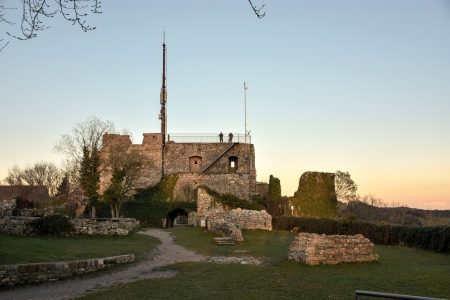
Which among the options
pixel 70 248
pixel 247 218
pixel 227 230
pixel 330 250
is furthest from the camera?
pixel 247 218

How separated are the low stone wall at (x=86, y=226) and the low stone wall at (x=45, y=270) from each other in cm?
965

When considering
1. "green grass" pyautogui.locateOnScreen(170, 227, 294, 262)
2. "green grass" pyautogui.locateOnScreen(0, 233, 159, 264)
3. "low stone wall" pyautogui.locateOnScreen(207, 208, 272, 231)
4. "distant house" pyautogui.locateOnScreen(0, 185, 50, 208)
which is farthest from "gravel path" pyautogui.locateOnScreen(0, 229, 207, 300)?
"distant house" pyautogui.locateOnScreen(0, 185, 50, 208)

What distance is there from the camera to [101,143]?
40312 millimetres

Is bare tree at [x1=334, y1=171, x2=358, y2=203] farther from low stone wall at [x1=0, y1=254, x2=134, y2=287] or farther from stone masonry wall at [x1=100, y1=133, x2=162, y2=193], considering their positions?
low stone wall at [x1=0, y1=254, x2=134, y2=287]

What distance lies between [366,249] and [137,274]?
8.03 meters

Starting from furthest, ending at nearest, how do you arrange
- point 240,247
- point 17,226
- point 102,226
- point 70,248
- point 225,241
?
1. point 102,226
2. point 17,226
3. point 225,241
4. point 240,247
5. point 70,248

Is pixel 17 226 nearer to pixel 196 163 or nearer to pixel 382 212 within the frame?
pixel 196 163

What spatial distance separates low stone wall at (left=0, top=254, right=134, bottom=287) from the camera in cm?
1305

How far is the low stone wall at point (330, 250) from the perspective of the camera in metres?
15.2

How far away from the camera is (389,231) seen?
23.9 metres

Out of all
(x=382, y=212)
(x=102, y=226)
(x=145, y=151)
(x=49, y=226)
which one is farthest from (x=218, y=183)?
(x=49, y=226)

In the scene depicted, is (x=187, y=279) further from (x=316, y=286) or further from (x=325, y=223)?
(x=325, y=223)

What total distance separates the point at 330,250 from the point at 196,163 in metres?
30.5

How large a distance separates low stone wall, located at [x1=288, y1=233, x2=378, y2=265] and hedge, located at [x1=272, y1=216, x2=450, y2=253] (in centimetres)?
604
